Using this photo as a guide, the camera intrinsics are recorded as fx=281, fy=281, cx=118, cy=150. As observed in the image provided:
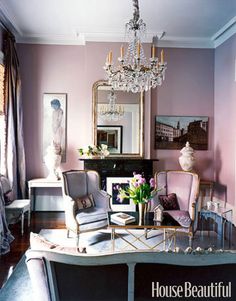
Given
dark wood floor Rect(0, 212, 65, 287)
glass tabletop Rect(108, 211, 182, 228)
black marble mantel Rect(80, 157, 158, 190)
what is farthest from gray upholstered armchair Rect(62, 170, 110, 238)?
black marble mantel Rect(80, 157, 158, 190)

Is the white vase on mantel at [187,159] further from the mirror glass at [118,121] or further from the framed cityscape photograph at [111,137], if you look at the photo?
the framed cityscape photograph at [111,137]

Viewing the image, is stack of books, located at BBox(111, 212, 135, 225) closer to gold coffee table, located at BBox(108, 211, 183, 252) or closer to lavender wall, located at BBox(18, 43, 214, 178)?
gold coffee table, located at BBox(108, 211, 183, 252)

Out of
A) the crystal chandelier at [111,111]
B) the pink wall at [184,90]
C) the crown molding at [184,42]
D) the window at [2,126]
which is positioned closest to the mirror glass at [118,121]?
the crystal chandelier at [111,111]

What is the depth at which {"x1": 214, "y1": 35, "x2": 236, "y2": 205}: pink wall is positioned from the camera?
536 centimetres

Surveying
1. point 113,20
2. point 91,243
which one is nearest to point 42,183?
point 91,243

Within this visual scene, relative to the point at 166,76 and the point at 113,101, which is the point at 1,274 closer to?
the point at 113,101

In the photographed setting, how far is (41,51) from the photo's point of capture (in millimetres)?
6000

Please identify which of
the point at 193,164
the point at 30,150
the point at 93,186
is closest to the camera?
the point at 93,186

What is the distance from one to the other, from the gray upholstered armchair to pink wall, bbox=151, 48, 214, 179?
198 centimetres

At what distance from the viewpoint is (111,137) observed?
19.2 ft

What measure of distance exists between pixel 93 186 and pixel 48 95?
2.48 metres

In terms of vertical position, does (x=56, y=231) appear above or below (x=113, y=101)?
below

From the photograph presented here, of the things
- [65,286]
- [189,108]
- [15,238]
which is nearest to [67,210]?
[15,238]

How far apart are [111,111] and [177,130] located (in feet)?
4.95
